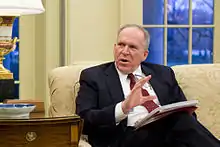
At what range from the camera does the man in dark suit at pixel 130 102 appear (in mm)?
2250

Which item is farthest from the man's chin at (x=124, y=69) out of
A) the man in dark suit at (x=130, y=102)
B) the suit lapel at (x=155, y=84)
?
the suit lapel at (x=155, y=84)

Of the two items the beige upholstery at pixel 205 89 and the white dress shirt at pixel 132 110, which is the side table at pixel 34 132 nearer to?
the white dress shirt at pixel 132 110

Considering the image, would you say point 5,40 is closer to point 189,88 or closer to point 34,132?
point 34,132

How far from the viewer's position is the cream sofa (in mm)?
2578

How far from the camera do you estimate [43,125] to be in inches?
75.9

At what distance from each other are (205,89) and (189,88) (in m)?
0.09

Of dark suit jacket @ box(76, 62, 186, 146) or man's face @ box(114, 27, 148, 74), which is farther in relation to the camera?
man's face @ box(114, 27, 148, 74)

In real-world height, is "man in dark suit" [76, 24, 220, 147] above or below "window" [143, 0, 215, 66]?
below

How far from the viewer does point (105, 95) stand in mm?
2512

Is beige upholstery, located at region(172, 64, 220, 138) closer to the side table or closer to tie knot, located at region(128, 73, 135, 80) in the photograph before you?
tie knot, located at region(128, 73, 135, 80)

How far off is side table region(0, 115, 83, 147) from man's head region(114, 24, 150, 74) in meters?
0.74

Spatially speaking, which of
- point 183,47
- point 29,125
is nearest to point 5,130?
point 29,125

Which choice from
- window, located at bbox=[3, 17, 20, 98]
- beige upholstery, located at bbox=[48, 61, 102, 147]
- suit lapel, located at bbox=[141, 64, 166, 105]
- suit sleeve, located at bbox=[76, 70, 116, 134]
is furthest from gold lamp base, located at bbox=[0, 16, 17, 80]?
window, located at bbox=[3, 17, 20, 98]

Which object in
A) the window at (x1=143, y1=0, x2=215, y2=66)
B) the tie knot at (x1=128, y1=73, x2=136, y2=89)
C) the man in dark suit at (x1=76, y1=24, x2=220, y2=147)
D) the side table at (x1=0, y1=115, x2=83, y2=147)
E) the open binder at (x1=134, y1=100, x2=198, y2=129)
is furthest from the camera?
the window at (x1=143, y1=0, x2=215, y2=66)
